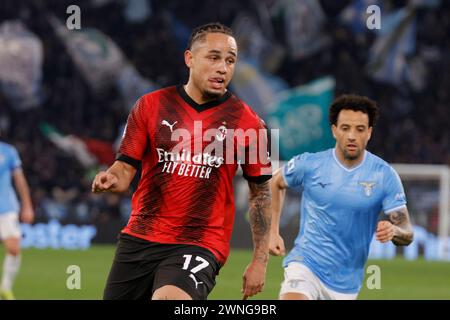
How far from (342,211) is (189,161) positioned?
197 centimetres

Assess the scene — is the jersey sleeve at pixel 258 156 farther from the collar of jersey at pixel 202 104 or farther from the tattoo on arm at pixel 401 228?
the tattoo on arm at pixel 401 228

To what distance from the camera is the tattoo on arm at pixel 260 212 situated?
22.4 ft

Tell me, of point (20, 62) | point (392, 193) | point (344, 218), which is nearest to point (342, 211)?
point (344, 218)

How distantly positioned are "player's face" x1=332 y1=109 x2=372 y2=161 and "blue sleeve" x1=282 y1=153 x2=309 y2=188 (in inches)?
16.0

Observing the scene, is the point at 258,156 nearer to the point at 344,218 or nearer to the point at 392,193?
the point at 344,218

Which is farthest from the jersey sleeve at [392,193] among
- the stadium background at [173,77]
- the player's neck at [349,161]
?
the stadium background at [173,77]

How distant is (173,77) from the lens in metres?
28.3

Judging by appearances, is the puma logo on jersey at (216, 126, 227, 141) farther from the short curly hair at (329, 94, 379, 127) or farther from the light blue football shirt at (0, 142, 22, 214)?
the light blue football shirt at (0, 142, 22, 214)

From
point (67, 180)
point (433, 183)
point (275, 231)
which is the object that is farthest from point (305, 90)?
point (275, 231)

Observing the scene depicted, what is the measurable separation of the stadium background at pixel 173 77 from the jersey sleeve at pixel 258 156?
15.6 meters

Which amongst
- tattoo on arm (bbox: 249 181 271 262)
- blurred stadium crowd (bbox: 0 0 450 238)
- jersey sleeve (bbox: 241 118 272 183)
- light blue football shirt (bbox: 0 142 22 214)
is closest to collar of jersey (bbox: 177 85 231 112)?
jersey sleeve (bbox: 241 118 272 183)

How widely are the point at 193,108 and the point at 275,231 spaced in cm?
179

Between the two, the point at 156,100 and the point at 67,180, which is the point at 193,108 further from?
the point at 67,180
